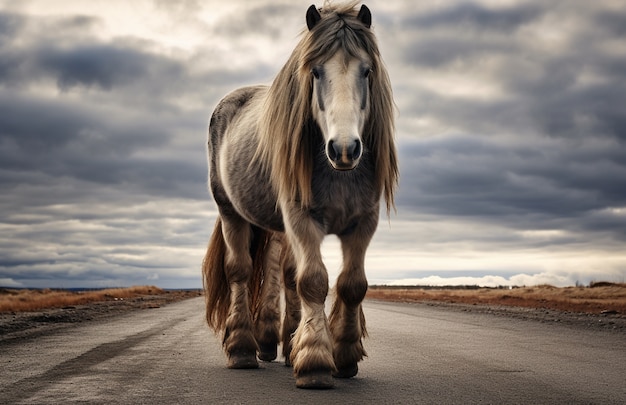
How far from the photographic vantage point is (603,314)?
13.6 metres

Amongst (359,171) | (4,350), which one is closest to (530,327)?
(359,171)

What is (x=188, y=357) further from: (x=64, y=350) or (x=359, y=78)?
(x=359, y=78)

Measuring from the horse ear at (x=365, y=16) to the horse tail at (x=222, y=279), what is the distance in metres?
3.09

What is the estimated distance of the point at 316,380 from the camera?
5.18 meters

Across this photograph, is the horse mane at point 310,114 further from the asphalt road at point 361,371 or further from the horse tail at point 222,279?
the horse tail at point 222,279

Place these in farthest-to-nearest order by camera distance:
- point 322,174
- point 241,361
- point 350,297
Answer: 1. point 241,361
2. point 350,297
3. point 322,174

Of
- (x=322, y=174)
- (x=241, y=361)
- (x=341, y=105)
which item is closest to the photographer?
(x=341, y=105)

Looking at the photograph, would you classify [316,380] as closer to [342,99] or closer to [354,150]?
[354,150]

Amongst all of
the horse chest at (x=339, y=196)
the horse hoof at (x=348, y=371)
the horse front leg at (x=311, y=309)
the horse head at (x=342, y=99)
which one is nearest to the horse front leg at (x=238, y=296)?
the horse hoof at (x=348, y=371)

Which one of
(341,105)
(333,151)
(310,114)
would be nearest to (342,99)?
(341,105)

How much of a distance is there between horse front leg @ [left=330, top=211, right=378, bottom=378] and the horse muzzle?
1.14 metres

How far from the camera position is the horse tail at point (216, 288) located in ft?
25.8

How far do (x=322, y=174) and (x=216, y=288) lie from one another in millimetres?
2965

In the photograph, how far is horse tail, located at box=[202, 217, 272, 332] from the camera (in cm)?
779
